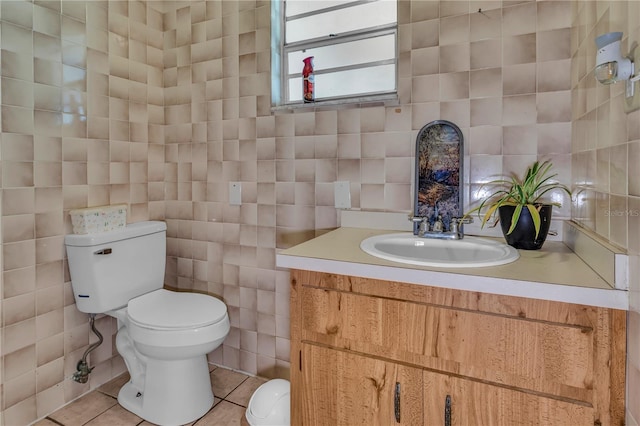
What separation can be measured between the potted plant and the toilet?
4.06 ft

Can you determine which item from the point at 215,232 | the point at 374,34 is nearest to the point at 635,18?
the point at 374,34

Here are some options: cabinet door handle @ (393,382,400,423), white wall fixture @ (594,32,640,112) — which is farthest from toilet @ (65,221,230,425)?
white wall fixture @ (594,32,640,112)

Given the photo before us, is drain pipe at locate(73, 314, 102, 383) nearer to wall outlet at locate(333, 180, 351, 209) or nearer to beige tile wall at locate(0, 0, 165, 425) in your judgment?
beige tile wall at locate(0, 0, 165, 425)

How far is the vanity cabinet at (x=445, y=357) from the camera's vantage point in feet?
2.79

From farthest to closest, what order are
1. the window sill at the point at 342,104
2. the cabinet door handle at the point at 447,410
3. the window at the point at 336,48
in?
the window at the point at 336,48
the window sill at the point at 342,104
the cabinet door handle at the point at 447,410

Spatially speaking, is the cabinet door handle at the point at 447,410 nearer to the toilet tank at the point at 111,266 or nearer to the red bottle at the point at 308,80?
the red bottle at the point at 308,80

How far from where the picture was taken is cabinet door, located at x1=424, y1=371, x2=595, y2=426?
0.87 meters

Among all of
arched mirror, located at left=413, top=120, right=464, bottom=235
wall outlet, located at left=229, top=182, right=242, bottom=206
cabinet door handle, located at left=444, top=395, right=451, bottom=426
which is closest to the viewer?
cabinet door handle, located at left=444, top=395, right=451, bottom=426

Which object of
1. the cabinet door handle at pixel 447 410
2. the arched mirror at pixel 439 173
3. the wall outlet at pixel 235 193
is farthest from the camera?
the wall outlet at pixel 235 193

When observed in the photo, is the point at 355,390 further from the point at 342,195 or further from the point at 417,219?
the point at 342,195

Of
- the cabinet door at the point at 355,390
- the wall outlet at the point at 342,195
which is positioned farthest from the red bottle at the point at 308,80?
the cabinet door at the point at 355,390

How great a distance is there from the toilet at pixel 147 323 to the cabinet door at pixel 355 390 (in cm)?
60

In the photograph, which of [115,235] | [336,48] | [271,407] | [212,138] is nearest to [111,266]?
[115,235]

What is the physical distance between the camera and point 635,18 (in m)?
0.79
